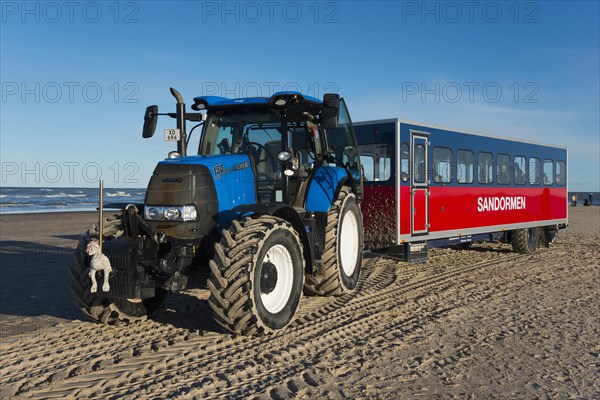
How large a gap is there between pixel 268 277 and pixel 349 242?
2.48 metres

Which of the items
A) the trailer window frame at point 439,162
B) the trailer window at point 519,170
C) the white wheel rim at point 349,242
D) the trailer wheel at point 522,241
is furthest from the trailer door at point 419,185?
the trailer wheel at point 522,241

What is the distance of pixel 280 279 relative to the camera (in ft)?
19.8

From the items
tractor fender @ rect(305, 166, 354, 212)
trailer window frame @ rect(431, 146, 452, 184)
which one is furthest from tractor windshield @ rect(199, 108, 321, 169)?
trailer window frame @ rect(431, 146, 452, 184)

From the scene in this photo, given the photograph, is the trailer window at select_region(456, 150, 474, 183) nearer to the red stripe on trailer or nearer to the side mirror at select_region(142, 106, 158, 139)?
the red stripe on trailer

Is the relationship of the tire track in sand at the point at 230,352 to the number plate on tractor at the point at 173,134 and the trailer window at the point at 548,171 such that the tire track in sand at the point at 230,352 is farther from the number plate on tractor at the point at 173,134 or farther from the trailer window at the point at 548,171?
the trailer window at the point at 548,171

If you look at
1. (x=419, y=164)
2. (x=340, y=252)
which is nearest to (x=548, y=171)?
(x=419, y=164)

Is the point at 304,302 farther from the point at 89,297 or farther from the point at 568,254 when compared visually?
the point at 568,254

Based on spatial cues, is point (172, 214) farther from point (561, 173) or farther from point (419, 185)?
point (561, 173)

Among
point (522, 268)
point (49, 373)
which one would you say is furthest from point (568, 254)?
point (49, 373)

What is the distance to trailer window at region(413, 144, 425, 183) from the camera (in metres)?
10.5

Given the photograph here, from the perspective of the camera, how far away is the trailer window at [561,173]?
629 inches

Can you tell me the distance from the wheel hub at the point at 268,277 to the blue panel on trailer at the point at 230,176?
2.57 ft

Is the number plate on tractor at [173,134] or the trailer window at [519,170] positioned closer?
the number plate on tractor at [173,134]

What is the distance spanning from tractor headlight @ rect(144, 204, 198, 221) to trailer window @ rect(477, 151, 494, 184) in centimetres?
841
